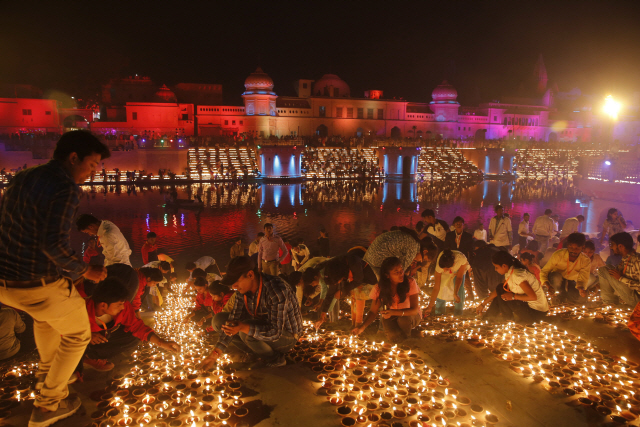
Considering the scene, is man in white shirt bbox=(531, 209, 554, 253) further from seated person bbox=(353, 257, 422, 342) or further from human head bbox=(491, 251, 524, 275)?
seated person bbox=(353, 257, 422, 342)

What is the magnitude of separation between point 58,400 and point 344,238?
11.6m

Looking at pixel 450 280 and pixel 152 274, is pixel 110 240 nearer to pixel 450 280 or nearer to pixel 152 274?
pixel 152 274

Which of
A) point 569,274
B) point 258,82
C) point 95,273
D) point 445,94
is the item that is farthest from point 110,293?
point 445,94

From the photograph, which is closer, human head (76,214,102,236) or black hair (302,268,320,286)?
black hair (302,268,320,286)

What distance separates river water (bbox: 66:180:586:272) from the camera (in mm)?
14617

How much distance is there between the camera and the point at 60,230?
10.3 feet

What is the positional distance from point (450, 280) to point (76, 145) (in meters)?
5.07

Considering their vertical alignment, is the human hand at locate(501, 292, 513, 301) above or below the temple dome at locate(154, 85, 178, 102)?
below

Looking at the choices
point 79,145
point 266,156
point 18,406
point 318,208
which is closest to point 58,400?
point 18,406

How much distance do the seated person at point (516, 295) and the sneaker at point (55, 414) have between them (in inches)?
198

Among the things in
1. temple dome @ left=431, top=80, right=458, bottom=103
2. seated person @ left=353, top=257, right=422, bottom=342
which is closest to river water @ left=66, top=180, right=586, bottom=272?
seated person @ left=353, top=257, right=422, bottom=342

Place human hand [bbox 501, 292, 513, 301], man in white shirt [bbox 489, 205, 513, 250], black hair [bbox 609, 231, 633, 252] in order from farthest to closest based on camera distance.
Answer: man in white shirt [bbox 489, 205, 513, 250] < black hair [bbox 609, 231, 633, 252] < human hand [bbox 501, 292, 513, 301]

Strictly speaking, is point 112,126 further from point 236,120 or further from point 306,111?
point 306,111

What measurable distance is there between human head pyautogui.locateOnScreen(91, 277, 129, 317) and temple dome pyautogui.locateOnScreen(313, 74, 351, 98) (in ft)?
170
